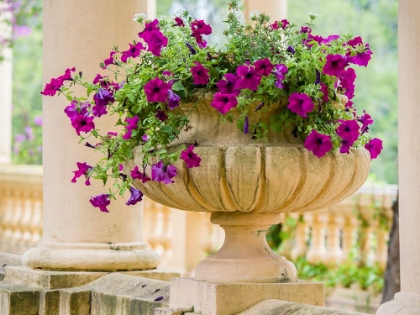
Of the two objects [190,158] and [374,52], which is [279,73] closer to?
[190,158]

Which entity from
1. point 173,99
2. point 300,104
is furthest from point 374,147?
point 173,99

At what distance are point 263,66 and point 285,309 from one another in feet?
4.23

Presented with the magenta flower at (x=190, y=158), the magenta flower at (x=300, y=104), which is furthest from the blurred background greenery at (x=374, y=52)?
the magenta flower at (x=190, y=158)

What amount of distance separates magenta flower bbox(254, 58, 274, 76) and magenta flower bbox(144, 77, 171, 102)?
508 mm

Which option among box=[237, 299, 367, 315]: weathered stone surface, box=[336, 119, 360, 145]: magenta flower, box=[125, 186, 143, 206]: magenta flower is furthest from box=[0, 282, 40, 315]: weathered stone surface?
box=[336, 119, 360, 145]: magenta flower

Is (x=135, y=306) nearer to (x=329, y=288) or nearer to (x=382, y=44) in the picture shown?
(x=329, y=288)

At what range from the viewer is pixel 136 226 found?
22.3 feet

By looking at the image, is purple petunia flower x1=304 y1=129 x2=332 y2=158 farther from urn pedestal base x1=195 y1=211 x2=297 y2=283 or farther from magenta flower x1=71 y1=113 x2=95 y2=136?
magenta flower x1=71 y1=113 x2=95 y2=136

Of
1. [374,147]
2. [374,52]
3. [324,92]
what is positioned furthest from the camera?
[374,52]

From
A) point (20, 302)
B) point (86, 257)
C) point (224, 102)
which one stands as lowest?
point (20, 302)

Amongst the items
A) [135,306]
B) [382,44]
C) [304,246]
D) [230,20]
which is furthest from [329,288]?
[382,44]

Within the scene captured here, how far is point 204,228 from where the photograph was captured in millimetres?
13586

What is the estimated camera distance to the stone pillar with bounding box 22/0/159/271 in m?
6.61

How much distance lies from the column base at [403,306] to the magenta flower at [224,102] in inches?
57.7
